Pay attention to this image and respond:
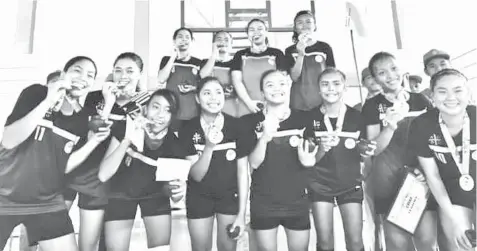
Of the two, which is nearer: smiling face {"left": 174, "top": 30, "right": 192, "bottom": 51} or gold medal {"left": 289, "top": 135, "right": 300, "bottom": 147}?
gold medal {"left": 289, "top": 135, "right": 300, "bottom": 147}

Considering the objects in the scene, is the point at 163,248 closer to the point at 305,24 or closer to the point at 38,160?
the point at 38,160

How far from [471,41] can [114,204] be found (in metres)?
2.27

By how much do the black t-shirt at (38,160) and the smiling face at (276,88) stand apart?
1034 mm

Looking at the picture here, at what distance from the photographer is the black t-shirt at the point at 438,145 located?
2.11 meters

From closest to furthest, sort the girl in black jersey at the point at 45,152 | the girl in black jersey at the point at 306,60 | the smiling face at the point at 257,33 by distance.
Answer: the girl in black jersey at the point at 45,152 < the girl in black jersey at the point at 306,60 < the smiling face at the point at 257,33

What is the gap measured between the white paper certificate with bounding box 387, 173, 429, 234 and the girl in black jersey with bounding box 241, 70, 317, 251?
0.52m

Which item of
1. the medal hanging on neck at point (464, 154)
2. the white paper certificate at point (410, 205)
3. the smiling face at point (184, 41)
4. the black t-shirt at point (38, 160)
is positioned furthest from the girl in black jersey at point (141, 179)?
the medal hanging on neck at point (464, 154)

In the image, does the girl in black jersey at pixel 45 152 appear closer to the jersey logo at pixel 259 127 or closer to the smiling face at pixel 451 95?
the jersey logo at pixel 259 127

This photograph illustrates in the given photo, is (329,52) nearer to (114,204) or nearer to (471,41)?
(471,41)

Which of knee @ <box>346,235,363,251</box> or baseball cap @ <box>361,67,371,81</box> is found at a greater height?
baseball cap @ <box>361,67,371,81</box>

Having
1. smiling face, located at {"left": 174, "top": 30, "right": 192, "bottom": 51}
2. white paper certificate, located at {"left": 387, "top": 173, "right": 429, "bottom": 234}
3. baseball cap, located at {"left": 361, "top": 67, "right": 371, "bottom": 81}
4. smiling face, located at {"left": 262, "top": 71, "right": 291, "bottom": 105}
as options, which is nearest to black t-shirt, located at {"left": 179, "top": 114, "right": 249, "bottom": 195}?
smiling face, located at {"left": 262, "top": 71, "right": 291, "bottom": 105}

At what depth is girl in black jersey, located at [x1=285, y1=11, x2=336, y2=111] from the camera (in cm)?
223

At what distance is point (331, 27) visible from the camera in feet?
7.80

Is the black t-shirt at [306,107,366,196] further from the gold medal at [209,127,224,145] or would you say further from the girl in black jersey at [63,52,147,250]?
the girl in black jersey at [63,52,147,250]
